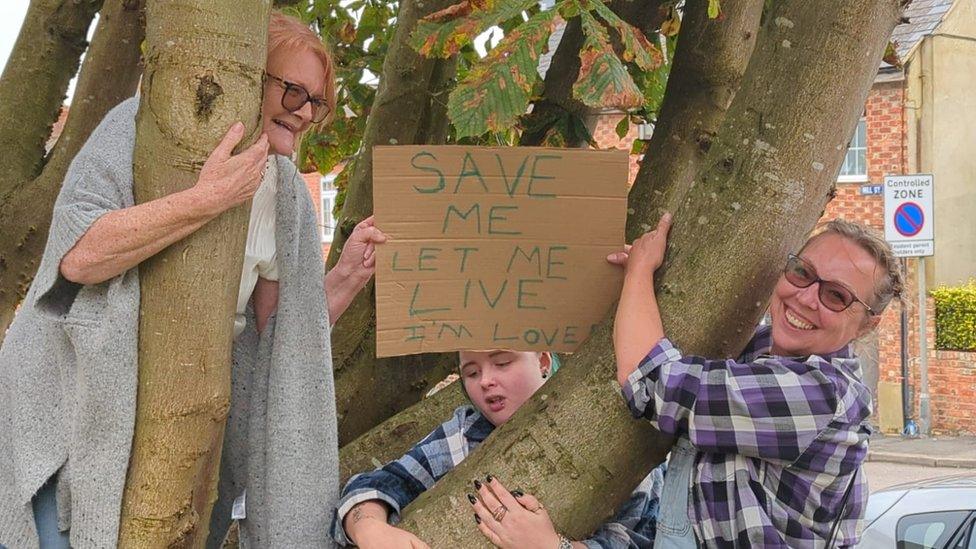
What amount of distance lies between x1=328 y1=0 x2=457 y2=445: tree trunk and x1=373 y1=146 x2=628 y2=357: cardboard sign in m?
1.44

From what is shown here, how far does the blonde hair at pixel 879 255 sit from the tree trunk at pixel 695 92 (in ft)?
2.91

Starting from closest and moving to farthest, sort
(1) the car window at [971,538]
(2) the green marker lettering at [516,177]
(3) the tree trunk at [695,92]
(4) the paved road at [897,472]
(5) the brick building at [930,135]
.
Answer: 1. (2) the green marker lettering at [516,177]
2. (3) the tree trunk at [695,92]
3. (1) the car window at [971,538]
4. (4) the paved road at [897,472]
5. (5) the brick building at [930,135]

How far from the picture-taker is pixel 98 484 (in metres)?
1.89

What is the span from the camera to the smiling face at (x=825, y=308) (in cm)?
207

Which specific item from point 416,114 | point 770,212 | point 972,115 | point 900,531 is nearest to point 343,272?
point 770,212

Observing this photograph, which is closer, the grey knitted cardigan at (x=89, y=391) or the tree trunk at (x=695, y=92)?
the grey knitted cardigan at (x=89, y=391)

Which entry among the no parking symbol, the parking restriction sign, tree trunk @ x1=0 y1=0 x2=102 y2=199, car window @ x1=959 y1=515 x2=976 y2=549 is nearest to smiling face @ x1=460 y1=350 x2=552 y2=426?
tree trunk @ x1=0 y1=0 x2=102 y2=199

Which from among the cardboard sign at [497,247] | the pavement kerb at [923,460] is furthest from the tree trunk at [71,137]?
the pavement kerb at [923,460]

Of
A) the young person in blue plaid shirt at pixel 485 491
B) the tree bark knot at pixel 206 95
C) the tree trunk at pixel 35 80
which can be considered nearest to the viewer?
the tree bark knot at pixel 206 95

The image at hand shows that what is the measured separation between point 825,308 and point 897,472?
35.1ft

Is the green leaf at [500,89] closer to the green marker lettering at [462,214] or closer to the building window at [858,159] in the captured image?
the green marker lettering at [462,214]

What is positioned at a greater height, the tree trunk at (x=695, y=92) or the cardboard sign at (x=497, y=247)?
the tree trunk at (x=695, y=92)

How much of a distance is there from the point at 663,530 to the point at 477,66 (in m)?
0.99

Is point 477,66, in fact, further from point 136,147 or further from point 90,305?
point 90,305
